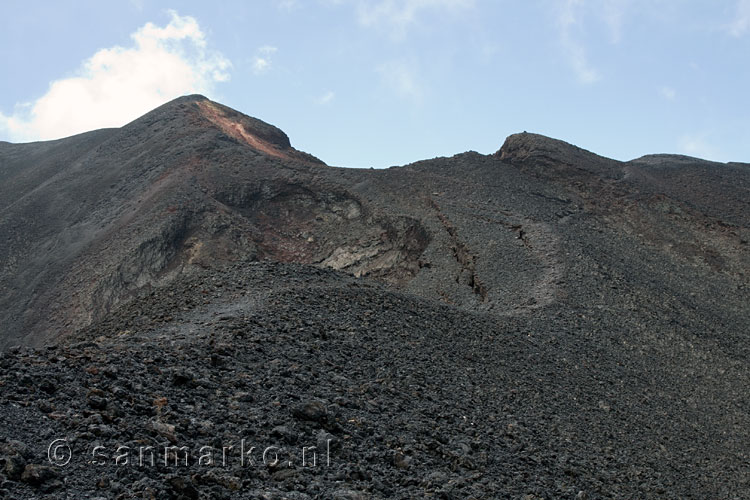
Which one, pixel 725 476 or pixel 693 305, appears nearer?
pixel 725 476

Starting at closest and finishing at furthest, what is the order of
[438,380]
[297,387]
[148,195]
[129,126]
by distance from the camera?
[297,387] < [438,380] < [148,195] < [129,126]

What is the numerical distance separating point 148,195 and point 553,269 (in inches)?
616

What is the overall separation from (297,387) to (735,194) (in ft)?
81.7

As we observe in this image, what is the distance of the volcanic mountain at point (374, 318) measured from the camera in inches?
264

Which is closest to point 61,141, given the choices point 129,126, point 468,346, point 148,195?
point 129,126

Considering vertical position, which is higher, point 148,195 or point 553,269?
point 148,195

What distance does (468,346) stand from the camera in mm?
12750

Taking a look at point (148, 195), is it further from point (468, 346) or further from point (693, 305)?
point (693, 305)

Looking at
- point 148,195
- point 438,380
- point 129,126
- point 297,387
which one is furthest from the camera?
point 129,126

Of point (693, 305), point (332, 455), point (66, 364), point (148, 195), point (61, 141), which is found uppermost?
point (61, 141)

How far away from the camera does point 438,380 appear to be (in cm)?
1050

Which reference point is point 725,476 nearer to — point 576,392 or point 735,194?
point 576,392

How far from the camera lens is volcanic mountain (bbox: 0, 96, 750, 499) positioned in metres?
6.70

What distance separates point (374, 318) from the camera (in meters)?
12.3
